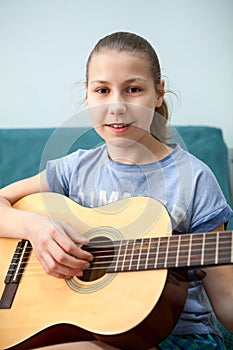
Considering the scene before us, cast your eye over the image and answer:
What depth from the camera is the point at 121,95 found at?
1138 mm

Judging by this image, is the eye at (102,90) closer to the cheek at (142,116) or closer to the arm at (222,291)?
the cheek at (142,116)

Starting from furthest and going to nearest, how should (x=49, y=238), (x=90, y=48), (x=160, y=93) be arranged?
(x=90, y=48)
(x=160, y=93)
(x=49, y=238)

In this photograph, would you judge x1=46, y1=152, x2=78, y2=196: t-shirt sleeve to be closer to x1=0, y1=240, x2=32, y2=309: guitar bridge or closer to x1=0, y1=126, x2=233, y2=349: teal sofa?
x1=0, y1=240, x2=32, y2=309: guitar bridge

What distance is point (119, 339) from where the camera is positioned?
3.07ft

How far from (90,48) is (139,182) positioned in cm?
85

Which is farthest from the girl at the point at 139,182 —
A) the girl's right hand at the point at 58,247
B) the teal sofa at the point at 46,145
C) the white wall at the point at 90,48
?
the white wall at the point at 90,48

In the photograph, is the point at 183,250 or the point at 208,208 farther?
the point at 208,208

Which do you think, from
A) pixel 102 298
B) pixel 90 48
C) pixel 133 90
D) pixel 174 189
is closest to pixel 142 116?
pixel 133 90

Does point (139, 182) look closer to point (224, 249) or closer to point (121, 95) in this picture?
point (121, 95)

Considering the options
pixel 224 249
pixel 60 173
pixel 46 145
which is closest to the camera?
pixel 224 249

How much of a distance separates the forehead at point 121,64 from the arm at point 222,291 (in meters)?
0.36

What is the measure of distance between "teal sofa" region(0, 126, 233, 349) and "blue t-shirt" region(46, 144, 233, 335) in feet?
1.29

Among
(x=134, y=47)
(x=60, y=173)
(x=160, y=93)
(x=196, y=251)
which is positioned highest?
(x=134, y=47)

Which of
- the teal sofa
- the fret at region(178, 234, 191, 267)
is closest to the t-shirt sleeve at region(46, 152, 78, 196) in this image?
the teal sofa
